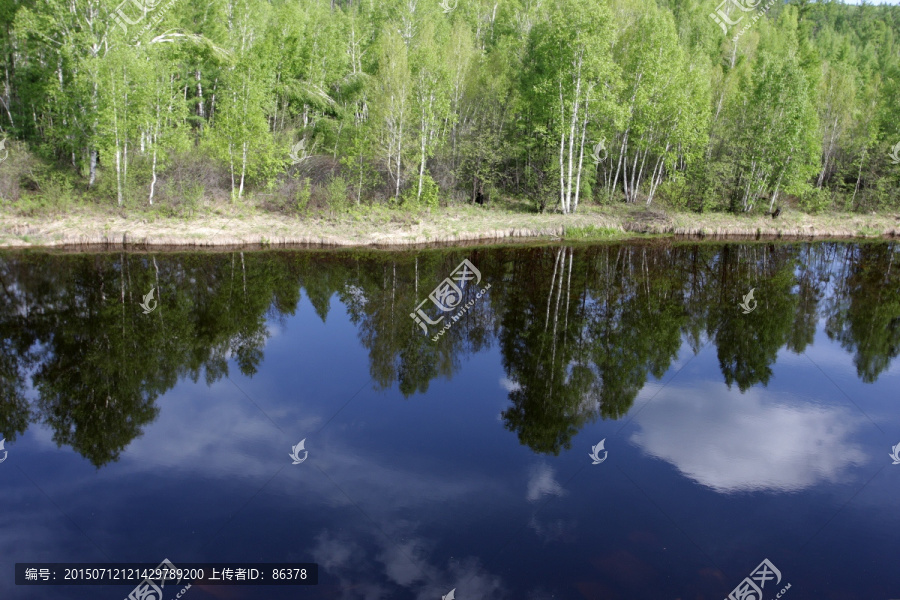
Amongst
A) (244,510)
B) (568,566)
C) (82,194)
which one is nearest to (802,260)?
(568,566)

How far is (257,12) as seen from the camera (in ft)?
125

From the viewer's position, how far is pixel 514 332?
59.6 ft

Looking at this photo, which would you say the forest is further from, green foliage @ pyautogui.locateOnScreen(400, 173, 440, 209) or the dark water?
the dark water

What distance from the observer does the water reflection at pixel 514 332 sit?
13055 millimetres

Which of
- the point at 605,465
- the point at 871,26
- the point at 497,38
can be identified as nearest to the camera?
the point at 605,465

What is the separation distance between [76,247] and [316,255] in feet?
30.2

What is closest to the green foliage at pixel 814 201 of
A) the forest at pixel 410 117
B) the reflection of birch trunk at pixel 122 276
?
the forest at pixel 410 117

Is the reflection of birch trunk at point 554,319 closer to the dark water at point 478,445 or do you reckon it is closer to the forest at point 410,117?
the dark water at point 478,445

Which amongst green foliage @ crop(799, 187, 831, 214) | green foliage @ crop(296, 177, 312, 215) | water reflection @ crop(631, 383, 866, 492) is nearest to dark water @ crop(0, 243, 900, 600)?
water reflection @ crop(631, 383, 866, 492)

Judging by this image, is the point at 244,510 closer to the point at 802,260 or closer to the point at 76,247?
the point at 76,247

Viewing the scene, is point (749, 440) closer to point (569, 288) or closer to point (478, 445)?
point (478, 445)

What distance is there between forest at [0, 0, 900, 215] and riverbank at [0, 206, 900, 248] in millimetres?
1176

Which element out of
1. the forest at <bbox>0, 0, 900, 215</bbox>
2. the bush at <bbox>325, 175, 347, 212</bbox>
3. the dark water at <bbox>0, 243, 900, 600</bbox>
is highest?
the forest at <bbox>0, 0, 900, 215</bbox>

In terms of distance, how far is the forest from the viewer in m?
28.9
